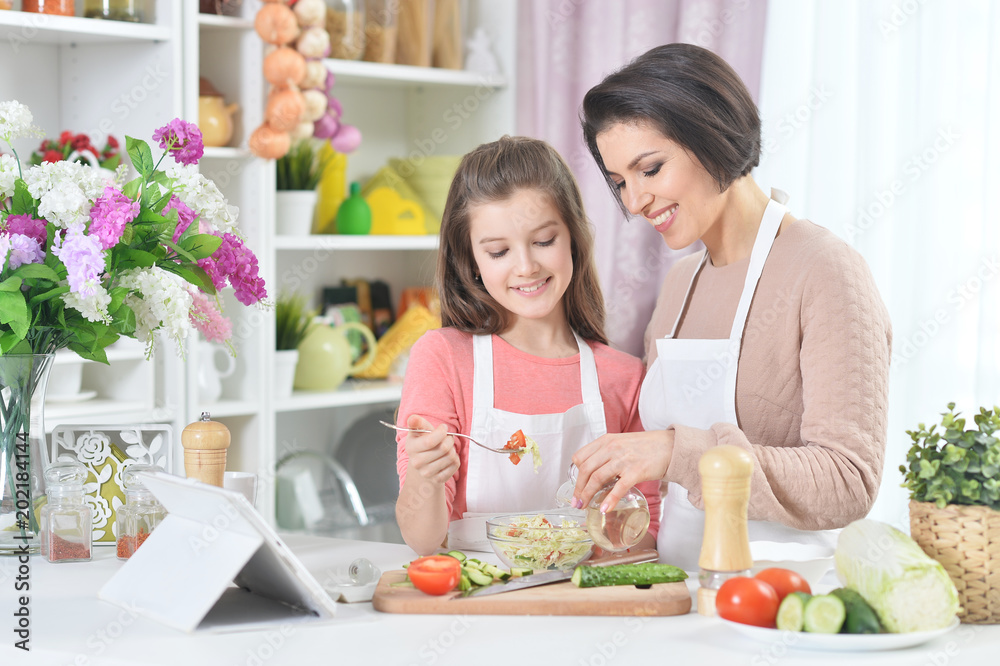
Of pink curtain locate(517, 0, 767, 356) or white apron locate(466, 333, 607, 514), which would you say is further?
pink curtain locate(517, 0, 767, 356)

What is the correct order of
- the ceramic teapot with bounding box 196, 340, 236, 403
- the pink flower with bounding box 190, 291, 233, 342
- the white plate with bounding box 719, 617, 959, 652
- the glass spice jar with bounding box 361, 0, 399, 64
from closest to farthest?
the white plate with bounding box 719, 617, 959, 652, the pink flower with bounding box 190, 291, 233, 342, the ceramic teapot with bounding box 196, 340, 236, 403, the glass spice jar with bounding box 361, 0, 399, 64

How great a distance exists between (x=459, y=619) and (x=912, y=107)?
1.70 m

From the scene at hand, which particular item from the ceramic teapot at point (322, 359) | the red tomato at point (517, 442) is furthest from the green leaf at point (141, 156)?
the ceramic teapot at point (322, 359)

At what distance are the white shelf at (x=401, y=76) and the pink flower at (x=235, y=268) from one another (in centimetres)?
146

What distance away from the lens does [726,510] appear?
103cm

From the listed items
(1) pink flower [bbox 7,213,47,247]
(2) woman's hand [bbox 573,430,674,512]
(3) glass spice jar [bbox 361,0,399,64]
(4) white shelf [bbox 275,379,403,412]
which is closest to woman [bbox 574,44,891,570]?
(2) woman's hand [bbox 573,430,674,512]

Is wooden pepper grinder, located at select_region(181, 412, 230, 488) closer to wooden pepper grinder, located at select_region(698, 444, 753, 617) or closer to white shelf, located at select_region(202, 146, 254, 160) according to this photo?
wooden pepper grinder, located at select_region(698, 444, 753, 617)

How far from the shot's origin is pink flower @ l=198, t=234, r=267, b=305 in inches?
53.1

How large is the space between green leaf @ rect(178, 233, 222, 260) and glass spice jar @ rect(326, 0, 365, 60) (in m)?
1.62

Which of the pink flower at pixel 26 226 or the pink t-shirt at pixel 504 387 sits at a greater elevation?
the pink flower at pixel 26 226

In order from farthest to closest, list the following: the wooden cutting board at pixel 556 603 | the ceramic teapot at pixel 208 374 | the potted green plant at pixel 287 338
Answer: the potted green plant at pixel 287 338 < the ceramic teapot at pixel 208 374 < the wooden cutting board at pixel 556 603

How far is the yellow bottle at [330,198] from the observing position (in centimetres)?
296

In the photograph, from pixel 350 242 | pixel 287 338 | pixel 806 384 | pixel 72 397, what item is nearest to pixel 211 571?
pixel 806 384

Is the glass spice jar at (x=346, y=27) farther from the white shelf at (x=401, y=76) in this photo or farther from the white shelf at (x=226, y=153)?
the white shelf at (x=226, y=153)
